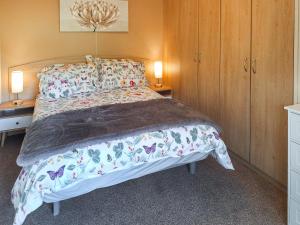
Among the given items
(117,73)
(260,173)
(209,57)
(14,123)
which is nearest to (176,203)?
(260,173)

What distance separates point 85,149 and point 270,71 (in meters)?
1.61

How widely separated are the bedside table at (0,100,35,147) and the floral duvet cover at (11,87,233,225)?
929 millimetres

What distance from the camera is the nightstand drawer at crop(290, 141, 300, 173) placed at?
1.53m

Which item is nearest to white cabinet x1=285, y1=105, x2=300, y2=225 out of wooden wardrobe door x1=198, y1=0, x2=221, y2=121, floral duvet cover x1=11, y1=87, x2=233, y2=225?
floral duvet cover x1=11, y1=87, x2=233, y2=225

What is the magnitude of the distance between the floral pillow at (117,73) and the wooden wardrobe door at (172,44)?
55 cm

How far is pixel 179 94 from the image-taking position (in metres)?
3.84

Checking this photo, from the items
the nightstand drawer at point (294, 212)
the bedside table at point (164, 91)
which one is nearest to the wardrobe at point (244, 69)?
the bedside table at point (164, 91)

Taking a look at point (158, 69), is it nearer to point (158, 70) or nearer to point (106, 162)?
point (158, 70)

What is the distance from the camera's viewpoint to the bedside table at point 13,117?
10.0 ft

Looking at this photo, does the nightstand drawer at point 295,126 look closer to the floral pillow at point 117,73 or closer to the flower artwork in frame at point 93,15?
the floral pillow at point 117,73

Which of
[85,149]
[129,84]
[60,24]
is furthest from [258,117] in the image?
[60,24]

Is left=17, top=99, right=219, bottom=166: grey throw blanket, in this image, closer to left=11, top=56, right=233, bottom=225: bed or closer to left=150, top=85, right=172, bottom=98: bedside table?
left=11, top=56, right=233, bottom=225: bed

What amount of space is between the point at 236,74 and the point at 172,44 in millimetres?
1543

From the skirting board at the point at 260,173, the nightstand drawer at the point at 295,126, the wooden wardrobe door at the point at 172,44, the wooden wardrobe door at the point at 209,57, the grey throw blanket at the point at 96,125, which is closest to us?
the nightstand drawer at the point at 295,126
